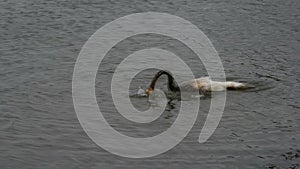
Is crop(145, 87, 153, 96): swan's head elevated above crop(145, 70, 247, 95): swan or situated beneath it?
situated beneath

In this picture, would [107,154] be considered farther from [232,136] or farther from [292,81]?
[292,81]

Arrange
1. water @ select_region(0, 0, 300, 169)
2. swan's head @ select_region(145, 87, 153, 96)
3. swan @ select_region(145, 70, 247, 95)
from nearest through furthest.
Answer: water @ select_region(0, 0, 300, 169), swan's head @ select_region(145, 87, 153, 96), swan @ select_region(145, 70, 247, 95)

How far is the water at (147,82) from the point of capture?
923cm

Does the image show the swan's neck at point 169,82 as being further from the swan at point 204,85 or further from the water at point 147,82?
the water at point 147,82

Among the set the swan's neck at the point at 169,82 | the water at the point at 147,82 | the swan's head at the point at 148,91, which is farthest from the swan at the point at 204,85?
the swan's head at the point at 148,91

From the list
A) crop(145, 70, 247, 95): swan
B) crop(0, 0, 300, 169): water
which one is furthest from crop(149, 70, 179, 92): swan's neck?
crop(0, 0, 300, 169): water

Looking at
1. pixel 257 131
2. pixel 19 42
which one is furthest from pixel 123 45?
pixel 257 131

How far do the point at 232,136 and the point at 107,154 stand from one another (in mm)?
2230

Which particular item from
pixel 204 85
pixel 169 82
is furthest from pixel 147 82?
pixel 204 85

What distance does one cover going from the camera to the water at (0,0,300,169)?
9.23 m

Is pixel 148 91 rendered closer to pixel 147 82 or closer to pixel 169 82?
pixel 169 82

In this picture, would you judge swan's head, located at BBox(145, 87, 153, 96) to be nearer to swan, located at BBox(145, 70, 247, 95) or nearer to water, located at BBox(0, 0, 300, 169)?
water, located at BBox(0, 0, 300, 169)

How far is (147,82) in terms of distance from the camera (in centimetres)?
1294

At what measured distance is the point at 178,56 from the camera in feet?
49.2
